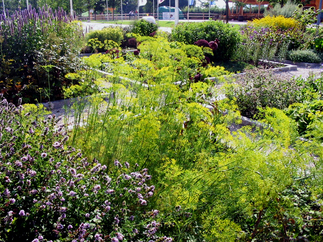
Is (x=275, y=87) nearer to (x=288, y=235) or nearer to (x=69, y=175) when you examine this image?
(x=288, y=235)

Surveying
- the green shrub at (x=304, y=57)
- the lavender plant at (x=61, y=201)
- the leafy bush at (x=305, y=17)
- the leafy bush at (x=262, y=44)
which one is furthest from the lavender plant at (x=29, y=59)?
A: the leafy bush at (x=305, y=17)

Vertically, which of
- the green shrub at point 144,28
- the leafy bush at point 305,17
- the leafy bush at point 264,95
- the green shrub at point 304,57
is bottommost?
the leafy bush at point 264,95

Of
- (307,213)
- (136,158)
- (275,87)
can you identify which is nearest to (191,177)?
(136,158)

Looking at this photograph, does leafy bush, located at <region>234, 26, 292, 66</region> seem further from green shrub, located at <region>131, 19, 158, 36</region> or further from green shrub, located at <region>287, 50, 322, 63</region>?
green shrub, located at <region>131, 19, 158, 36</region>

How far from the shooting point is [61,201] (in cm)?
188

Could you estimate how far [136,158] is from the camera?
267cm

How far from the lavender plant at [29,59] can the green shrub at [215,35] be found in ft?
17.7

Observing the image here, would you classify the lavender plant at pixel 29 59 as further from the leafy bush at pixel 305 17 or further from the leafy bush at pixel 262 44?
the leafy bush at pixel 305 17

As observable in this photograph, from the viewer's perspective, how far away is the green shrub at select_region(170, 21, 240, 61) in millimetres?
10734

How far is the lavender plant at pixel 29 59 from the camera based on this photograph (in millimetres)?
5781

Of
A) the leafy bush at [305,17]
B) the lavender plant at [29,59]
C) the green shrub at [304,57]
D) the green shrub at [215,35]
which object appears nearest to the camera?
the lavender plant at [29,59]

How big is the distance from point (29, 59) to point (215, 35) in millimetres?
6969

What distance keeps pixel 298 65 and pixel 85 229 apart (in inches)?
501

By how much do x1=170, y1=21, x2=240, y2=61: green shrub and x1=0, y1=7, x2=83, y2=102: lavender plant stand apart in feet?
17.7
